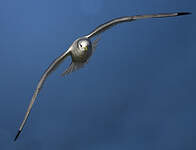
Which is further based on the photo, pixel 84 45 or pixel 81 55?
pixel 81 55

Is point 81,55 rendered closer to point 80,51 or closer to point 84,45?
point 80,51

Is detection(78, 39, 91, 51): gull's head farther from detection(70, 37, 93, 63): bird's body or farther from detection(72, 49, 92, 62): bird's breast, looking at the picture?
detection(72, 49, 92, 62): bird's breast

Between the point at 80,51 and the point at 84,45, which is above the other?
the point at 84,45

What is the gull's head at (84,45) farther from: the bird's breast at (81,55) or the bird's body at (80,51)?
the bird's breast at (81,55)

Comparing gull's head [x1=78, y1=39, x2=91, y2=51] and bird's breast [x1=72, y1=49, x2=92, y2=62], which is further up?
gull's head [x1=78, y1=39, x2=91, y2=51]

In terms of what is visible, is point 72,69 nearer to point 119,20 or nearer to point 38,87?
point 38,87

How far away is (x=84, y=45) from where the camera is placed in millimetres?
10539

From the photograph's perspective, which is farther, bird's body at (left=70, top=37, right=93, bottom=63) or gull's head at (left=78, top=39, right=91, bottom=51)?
bird's body at (left=70, top=37, right=93, bottom=63)

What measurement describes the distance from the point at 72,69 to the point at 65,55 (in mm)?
768

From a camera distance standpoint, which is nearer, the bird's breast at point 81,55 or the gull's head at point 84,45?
the gull's head at point 84,45

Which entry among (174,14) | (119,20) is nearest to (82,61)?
(119,20)

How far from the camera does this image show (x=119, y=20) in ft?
35.4

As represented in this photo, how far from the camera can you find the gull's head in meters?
10.5

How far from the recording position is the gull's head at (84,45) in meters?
10.5
